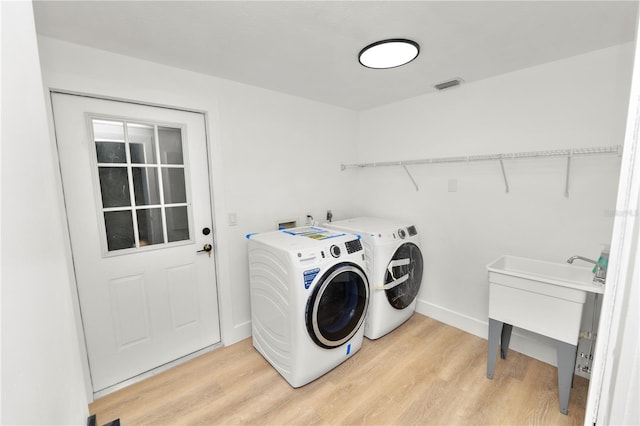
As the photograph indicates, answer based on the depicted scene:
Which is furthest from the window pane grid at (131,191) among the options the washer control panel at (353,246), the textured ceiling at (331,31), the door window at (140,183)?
the washer control panel at (353,246)

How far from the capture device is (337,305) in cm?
205

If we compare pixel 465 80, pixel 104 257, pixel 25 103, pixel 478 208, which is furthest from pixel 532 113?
pixel 104 257

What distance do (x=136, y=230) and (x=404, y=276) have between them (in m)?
2.21

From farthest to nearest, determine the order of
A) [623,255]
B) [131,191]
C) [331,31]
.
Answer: [131,191]
[331,31]
[623,255]

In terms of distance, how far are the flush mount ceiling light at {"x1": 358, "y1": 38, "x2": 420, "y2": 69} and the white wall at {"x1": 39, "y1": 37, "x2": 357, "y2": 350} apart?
3.46 feet

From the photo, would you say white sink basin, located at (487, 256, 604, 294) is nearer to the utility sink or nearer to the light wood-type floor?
the utility sink

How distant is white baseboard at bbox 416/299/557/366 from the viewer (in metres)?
2.11

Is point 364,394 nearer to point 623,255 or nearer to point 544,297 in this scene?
point 544,297

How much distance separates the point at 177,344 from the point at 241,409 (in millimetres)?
810

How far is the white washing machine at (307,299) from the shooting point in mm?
1798

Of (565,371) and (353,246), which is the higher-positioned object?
(353,246)

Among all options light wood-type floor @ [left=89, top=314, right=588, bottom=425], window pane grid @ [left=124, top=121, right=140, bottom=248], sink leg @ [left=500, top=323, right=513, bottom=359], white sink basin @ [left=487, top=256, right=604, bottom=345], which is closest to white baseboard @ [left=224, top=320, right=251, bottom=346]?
light wood-type floor @ [left=89, top=314, right=588, bottom=425]

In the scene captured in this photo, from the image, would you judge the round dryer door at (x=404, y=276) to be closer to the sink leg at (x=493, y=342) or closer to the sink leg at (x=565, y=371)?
the sink leg at (x=493, y=342)

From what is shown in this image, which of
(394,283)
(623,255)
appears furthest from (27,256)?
(394,283)
